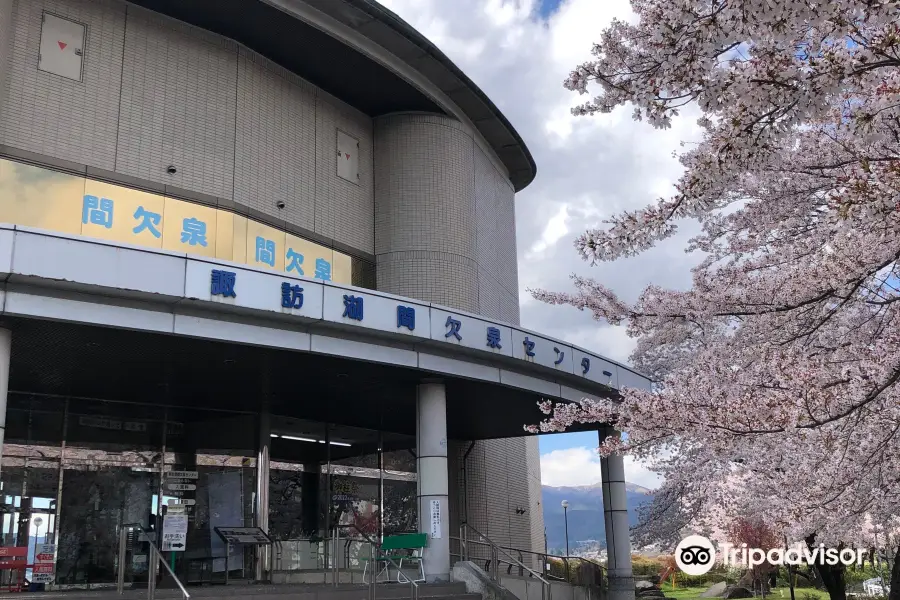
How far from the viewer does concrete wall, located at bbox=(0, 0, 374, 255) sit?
1530 cm

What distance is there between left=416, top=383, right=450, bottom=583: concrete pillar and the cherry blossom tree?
168 inches

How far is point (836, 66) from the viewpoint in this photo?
183 inches

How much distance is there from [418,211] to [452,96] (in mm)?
3207

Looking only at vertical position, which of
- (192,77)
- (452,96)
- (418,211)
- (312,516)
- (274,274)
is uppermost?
(452,96)

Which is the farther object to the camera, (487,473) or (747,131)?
(487,473)

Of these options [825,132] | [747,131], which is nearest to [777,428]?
[747,131]

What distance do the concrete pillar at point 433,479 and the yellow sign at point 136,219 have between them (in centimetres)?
305

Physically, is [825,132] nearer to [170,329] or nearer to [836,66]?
[836,66]

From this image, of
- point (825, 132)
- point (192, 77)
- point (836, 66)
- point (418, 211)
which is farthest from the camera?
point (418, 211)

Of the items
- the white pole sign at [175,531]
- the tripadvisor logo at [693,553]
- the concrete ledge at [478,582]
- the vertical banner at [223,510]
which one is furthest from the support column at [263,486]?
the tripadvisor logo at [693,553]

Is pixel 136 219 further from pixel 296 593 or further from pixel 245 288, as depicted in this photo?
pixel 296 593

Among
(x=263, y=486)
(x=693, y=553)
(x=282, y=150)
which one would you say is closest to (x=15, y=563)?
(x=263, y=486)

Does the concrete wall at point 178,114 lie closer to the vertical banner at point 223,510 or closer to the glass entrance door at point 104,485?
the glass entrance door at point 104,485

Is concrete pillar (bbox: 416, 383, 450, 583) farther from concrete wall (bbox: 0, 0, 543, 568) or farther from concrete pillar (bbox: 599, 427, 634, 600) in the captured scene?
concrete pillar (bbox: 599, 427, 634, 600)
